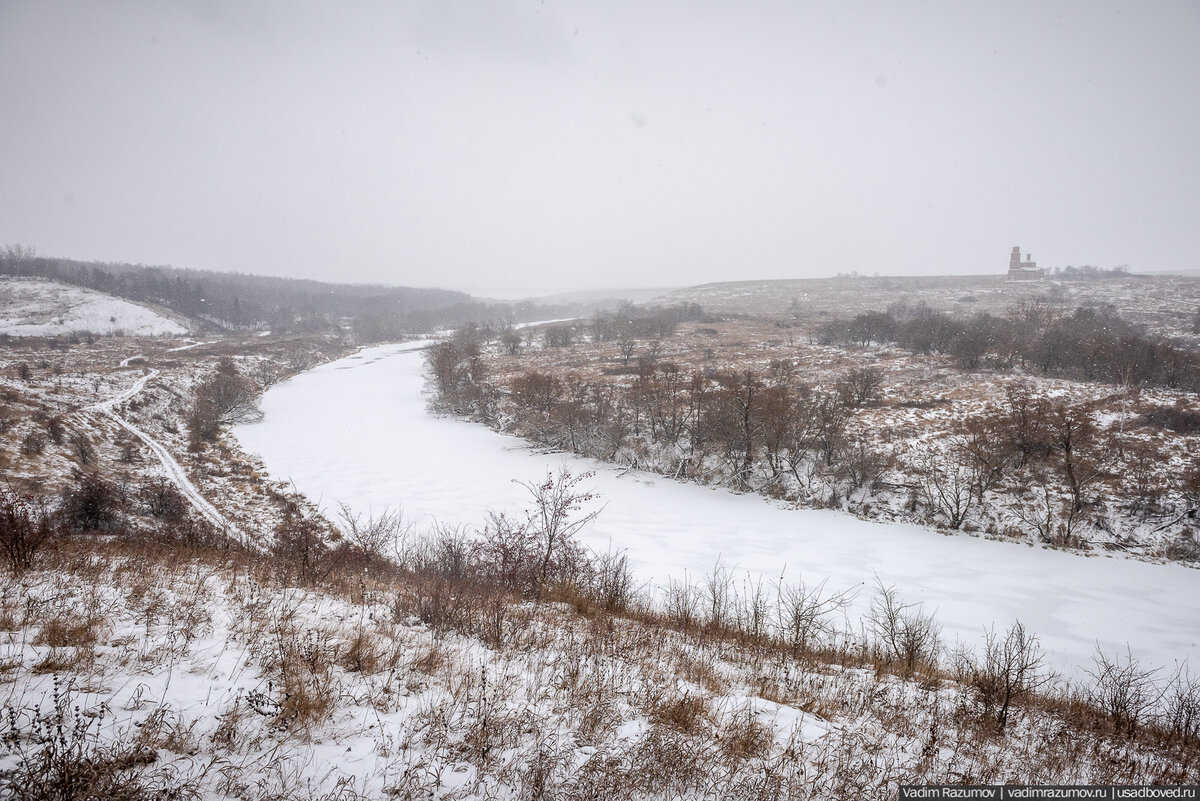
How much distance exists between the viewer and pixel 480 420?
42.2 metres

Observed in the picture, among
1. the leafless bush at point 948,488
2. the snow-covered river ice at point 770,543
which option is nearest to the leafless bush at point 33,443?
the snow-covered river ice at point 770,543

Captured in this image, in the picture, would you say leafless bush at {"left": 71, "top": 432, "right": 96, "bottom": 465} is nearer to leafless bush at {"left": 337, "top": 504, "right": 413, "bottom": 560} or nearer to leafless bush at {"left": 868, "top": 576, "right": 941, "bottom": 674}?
leafless bush at {"left": 337, "top": 504, "right": 413, "bottom": 560}

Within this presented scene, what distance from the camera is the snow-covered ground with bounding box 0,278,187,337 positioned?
71125mm

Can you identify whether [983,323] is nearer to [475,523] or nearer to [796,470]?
[796,470]

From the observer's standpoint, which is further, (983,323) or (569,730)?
(983,323)

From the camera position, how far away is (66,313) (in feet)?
253

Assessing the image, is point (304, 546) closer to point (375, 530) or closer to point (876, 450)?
point (375, 530)

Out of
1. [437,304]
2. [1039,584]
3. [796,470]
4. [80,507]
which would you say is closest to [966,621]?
[1039,584]

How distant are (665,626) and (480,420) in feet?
119

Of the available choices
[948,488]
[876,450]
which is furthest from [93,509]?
[948,488]

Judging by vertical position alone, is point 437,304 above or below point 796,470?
above

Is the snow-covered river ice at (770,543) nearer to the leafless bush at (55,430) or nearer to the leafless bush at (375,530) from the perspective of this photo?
the leafless bush at (375,530)

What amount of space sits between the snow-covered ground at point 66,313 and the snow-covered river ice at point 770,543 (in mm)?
68671

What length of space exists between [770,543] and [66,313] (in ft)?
384
